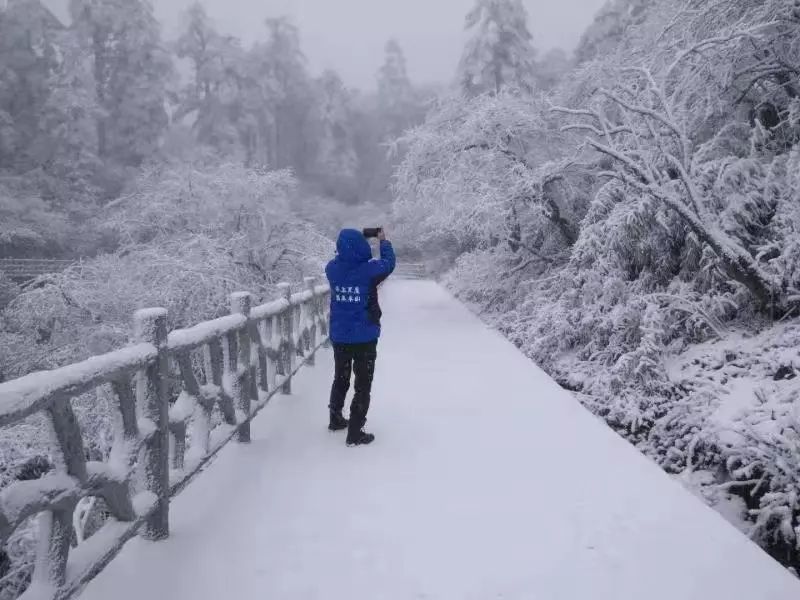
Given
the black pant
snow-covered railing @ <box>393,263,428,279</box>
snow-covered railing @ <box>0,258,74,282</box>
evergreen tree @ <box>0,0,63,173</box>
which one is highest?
evergreen tree @ <box>0,0,63,173</box>

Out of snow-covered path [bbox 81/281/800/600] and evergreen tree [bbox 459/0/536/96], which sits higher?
evergreen tree [bbox 459/0/536/96]

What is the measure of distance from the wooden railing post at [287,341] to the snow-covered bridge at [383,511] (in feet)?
2.02

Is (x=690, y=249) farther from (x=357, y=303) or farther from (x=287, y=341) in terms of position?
(x=287, y=341)

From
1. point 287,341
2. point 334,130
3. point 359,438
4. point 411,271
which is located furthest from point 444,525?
point 334,130

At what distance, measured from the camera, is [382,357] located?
8.48m

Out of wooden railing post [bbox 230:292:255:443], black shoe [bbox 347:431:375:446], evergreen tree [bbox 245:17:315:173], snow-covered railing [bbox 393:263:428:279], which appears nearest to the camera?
wooden railing post [bbox 230:292:255:443]

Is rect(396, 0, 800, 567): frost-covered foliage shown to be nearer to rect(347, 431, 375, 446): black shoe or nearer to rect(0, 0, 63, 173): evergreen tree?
rect(347, 431, 375, 446): black shoe

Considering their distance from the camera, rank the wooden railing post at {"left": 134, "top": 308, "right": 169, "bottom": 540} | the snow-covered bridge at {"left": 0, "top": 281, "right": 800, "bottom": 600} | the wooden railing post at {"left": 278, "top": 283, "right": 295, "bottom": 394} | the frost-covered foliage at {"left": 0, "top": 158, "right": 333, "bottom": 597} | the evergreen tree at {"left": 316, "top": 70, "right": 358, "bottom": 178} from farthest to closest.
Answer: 1. the evergreen tree at {"left": 316, "top": 70, "right": 358, "bottom": 178}
2. the frost-covered foliage at {"left": 0, "top": 158, "right": 333, "bottom": 597}
3. the wooden railing post at {"left": 278, "top": 283, "right": 295, "bottom": 394}
4. the wooden railing post at {"left": 134, "top": 308, "right": 169, "bottom": 540}
5. the snow-covered bridge at {"left": 0, "top": 281, "right": 800, "bottom": 600}

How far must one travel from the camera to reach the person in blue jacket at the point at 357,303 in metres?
4.23

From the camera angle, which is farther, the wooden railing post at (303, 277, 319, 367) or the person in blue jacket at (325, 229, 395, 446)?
the wooden railing post at (303, 277, 319, 367)

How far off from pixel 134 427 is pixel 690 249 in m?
7.57

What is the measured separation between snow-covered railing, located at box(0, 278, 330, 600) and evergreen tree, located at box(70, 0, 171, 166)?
1260 inches

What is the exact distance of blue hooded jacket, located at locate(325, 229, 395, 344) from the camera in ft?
13.9

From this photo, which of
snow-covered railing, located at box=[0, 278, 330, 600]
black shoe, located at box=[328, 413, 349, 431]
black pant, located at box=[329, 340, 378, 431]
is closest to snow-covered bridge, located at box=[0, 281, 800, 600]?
snow-covered railing, located at box=[0, 278, 330, 600]
